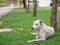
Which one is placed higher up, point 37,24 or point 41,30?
point 37,24

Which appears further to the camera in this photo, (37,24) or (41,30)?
(41,30)

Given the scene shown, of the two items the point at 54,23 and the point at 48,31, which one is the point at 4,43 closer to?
the point at 48,31

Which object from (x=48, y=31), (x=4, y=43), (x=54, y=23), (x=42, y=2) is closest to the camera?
(x=4, y=43)

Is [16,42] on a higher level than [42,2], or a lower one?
higher

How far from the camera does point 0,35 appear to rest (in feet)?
31.1

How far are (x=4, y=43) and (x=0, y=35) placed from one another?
4.98ft

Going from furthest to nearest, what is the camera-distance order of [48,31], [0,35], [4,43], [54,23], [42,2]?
[42,2]
[54,23]
[0,35]
[48,31]
[4,43]

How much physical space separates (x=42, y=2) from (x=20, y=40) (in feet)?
151

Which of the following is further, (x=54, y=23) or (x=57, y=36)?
(x=54, y=23)

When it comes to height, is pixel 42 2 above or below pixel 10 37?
below

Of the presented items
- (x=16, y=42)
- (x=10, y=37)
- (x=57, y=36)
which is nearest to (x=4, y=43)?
(x=16, y=42)

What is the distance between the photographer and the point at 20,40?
8.41m

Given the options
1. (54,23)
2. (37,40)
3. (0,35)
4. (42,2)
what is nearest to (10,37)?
(0,35)

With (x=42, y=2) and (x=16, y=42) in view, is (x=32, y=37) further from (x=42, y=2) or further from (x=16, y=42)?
(x=42, y=2)
